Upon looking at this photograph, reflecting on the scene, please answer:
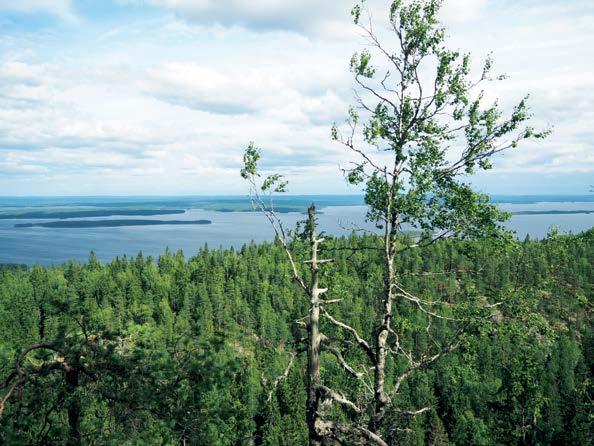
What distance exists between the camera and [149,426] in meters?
10.2

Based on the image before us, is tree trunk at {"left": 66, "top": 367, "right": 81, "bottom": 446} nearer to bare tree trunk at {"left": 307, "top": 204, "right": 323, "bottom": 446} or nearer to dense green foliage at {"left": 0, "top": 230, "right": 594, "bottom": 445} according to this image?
dense green foliage at {"left": 0, "top": 230, "right": 594, "bottom": 445}

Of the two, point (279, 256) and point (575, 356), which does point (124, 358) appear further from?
point (279, 256)

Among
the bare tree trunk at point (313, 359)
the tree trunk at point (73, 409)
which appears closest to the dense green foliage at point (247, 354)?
the tree trunk at point (73, 409)

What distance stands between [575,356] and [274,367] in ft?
207

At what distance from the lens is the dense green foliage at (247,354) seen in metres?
10.3

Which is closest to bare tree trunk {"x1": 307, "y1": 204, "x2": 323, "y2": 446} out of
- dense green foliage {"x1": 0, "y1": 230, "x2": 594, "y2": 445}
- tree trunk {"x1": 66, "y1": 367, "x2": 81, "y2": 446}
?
dense green foliage {"x1": 0, "y1": 230, "x2": 594, "y2": 445}

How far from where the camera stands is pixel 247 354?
85.0 metres

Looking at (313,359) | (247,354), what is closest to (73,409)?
(313,359)

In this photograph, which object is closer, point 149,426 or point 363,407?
point 149,426

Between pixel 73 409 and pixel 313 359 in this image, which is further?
pixel 313 359

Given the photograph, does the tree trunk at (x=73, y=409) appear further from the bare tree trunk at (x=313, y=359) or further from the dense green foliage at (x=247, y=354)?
the bare tree trunk at (x=313, y=359)

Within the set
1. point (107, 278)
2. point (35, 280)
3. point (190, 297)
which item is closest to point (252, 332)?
point (190, 297)

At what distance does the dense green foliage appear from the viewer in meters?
10.3

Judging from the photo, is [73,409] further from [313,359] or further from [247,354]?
[247,354]
